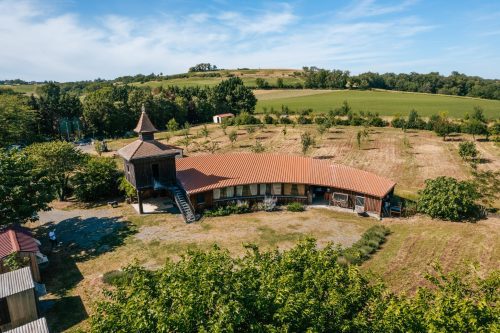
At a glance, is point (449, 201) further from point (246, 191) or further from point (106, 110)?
point (106, 110)

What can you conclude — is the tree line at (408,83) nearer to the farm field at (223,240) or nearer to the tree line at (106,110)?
the tree line at (106,110)

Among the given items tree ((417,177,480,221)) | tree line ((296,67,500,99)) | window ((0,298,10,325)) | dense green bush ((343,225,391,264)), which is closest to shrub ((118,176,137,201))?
window ((0,298,10,325))

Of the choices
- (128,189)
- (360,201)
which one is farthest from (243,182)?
(128,189)

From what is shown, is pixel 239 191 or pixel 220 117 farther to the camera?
pixel 220 117

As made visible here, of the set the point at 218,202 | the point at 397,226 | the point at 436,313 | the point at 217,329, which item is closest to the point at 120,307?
the point at 217,329

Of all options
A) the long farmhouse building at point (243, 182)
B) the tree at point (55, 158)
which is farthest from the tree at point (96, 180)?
the long farmhouse building at point (243, 182)

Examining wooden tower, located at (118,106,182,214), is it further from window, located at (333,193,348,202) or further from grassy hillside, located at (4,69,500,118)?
grassy hillside, located at (4,69,500,118)
